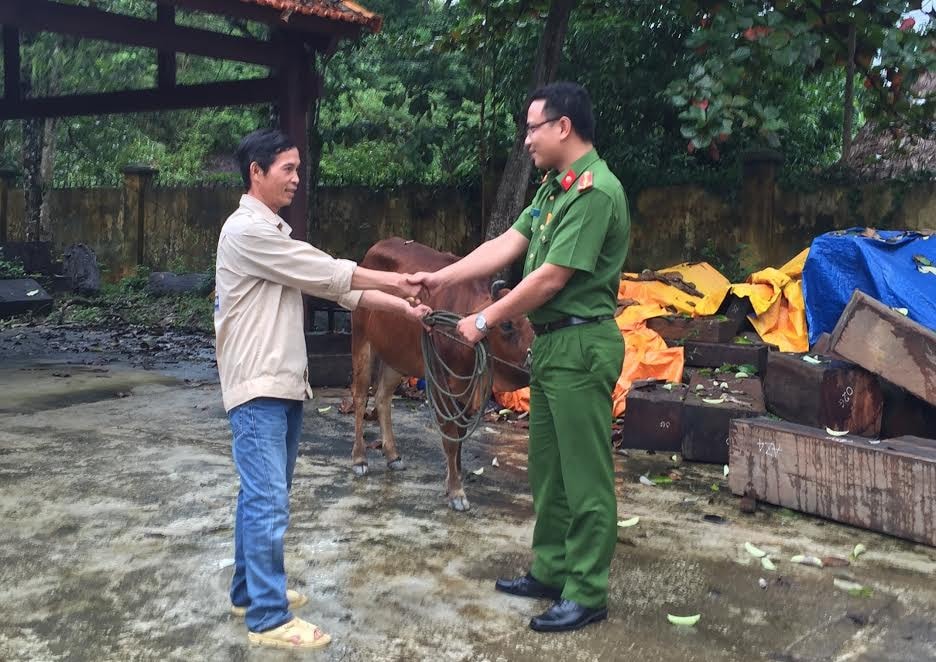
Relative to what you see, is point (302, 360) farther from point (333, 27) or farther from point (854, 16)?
point (854, 16)

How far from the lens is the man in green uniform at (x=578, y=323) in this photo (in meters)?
3.38

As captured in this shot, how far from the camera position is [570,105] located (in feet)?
11.3

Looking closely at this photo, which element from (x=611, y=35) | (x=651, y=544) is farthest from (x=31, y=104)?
(x=651, y=544)

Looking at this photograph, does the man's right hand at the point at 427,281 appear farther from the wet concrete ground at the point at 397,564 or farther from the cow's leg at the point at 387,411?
the cow's leg at the point at 387,411

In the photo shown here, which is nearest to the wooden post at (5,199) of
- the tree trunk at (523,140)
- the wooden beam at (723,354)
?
the tree trunk at (523,140)

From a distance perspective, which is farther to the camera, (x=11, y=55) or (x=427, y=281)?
(x=11, y=55)

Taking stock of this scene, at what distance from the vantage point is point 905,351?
553cm

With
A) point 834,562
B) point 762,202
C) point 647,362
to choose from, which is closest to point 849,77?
point 762,202

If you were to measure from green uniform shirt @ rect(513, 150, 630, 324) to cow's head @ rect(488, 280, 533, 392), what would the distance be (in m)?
1.21

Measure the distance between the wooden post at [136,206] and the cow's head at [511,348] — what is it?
43.3 feet

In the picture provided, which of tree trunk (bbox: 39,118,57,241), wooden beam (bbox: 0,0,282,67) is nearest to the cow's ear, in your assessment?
wooden beam (bbox: 0,0,282,67)

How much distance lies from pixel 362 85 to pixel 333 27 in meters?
5.33

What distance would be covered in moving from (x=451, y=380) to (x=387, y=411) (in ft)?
3.69

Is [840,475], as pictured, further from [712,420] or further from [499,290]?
[499,290]
